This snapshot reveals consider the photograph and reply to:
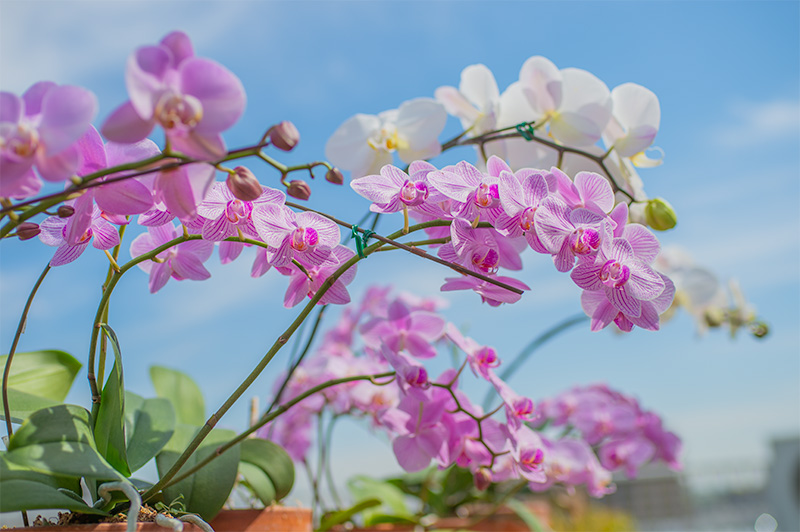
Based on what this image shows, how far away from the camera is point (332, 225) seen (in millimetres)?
414

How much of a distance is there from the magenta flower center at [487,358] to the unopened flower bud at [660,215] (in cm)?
19

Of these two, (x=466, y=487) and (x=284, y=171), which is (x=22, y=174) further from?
(x=466, y=487)

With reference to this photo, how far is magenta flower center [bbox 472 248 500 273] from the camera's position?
1.40 ft

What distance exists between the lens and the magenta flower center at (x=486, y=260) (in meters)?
0.43

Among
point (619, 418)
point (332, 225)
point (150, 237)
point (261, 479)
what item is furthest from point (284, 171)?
point (619, 418)

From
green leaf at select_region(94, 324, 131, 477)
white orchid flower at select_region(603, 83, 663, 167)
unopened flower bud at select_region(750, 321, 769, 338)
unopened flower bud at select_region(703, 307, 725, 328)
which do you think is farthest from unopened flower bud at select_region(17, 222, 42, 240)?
unopened flower bud at select_region(703, 307, 725, 328)

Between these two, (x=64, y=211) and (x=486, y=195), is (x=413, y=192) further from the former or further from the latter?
(x=64, y=211)

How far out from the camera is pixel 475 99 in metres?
0.68

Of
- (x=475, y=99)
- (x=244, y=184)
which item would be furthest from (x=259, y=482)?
(x=475, y=99)

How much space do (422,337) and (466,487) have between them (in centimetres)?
69

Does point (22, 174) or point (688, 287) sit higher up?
point (688, 287)

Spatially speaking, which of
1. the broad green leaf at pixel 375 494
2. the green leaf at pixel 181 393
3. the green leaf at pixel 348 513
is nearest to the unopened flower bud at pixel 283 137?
the green leaf at pixel 181 393

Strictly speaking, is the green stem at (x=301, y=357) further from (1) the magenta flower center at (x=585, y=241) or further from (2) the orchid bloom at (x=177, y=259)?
(1) the magenta flower center at (x=585, y=241)

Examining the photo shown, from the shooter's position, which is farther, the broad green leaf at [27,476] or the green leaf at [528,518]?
the green leaf at [528,518]
